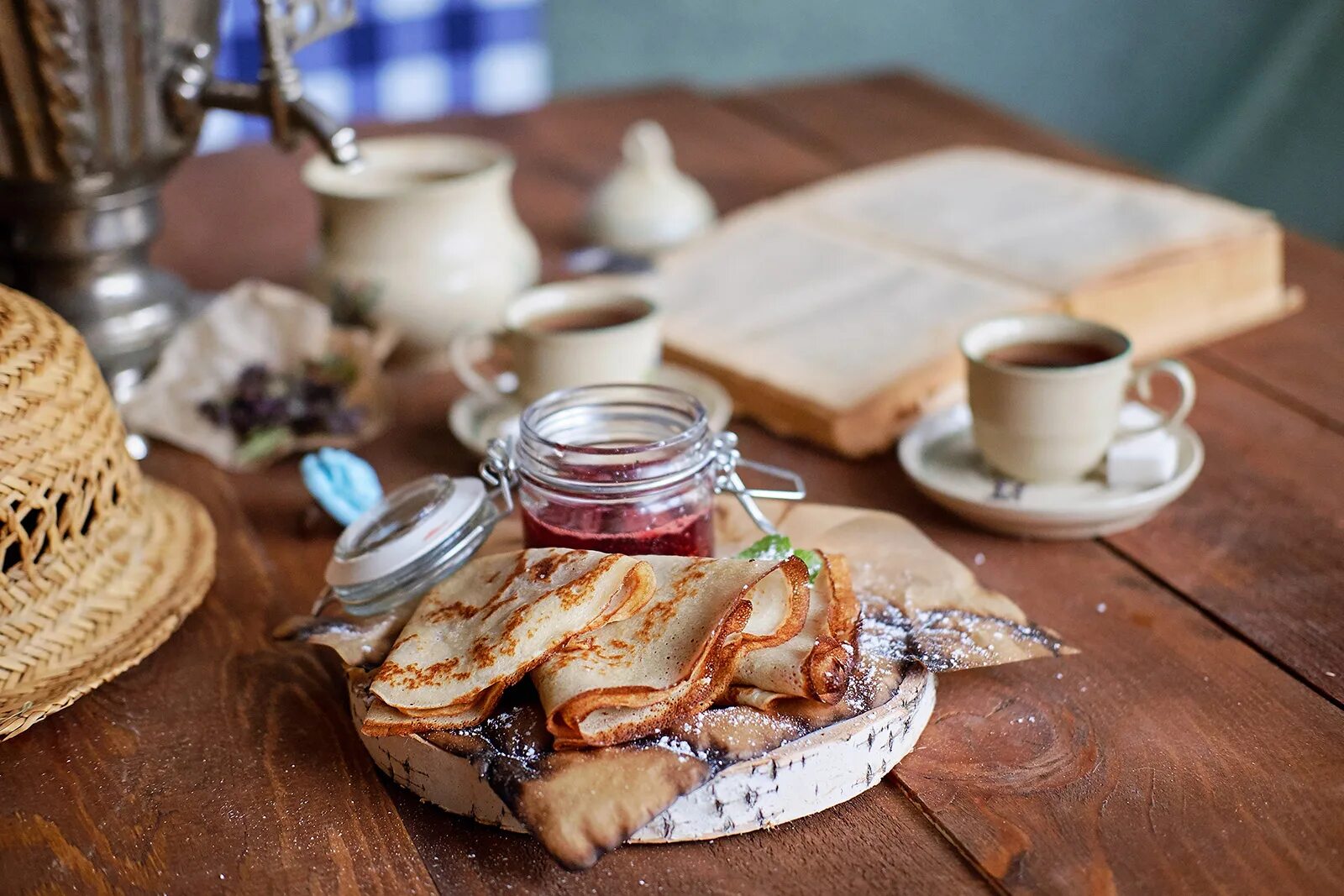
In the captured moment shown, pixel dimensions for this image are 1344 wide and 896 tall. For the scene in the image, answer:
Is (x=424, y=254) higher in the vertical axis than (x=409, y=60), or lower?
higher

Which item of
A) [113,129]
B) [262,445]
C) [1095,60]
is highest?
[113,129]

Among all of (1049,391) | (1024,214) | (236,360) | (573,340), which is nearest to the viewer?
(1049,391)

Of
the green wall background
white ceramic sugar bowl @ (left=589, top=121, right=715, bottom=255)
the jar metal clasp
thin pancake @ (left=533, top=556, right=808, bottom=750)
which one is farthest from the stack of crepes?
the green wall background

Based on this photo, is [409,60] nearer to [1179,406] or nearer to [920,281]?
[920,281]

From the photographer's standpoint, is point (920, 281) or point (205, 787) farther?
point (920, 281)

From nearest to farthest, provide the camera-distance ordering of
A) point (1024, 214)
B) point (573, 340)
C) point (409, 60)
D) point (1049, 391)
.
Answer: point (1049, 391) < point (573, 340) < point (1024, 214) < point (409, 60)

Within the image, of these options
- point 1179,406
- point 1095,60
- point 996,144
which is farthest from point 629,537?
point 1095,60

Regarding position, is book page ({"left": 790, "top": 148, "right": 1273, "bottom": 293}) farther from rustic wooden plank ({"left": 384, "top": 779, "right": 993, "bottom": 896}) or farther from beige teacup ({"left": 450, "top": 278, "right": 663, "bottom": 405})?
rustic wooden plank ({"left": 384, "top": 779, "right": 993, "bottom": 896})

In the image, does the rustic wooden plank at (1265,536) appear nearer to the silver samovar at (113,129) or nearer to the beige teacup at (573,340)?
the beige teacup at (573,340)
